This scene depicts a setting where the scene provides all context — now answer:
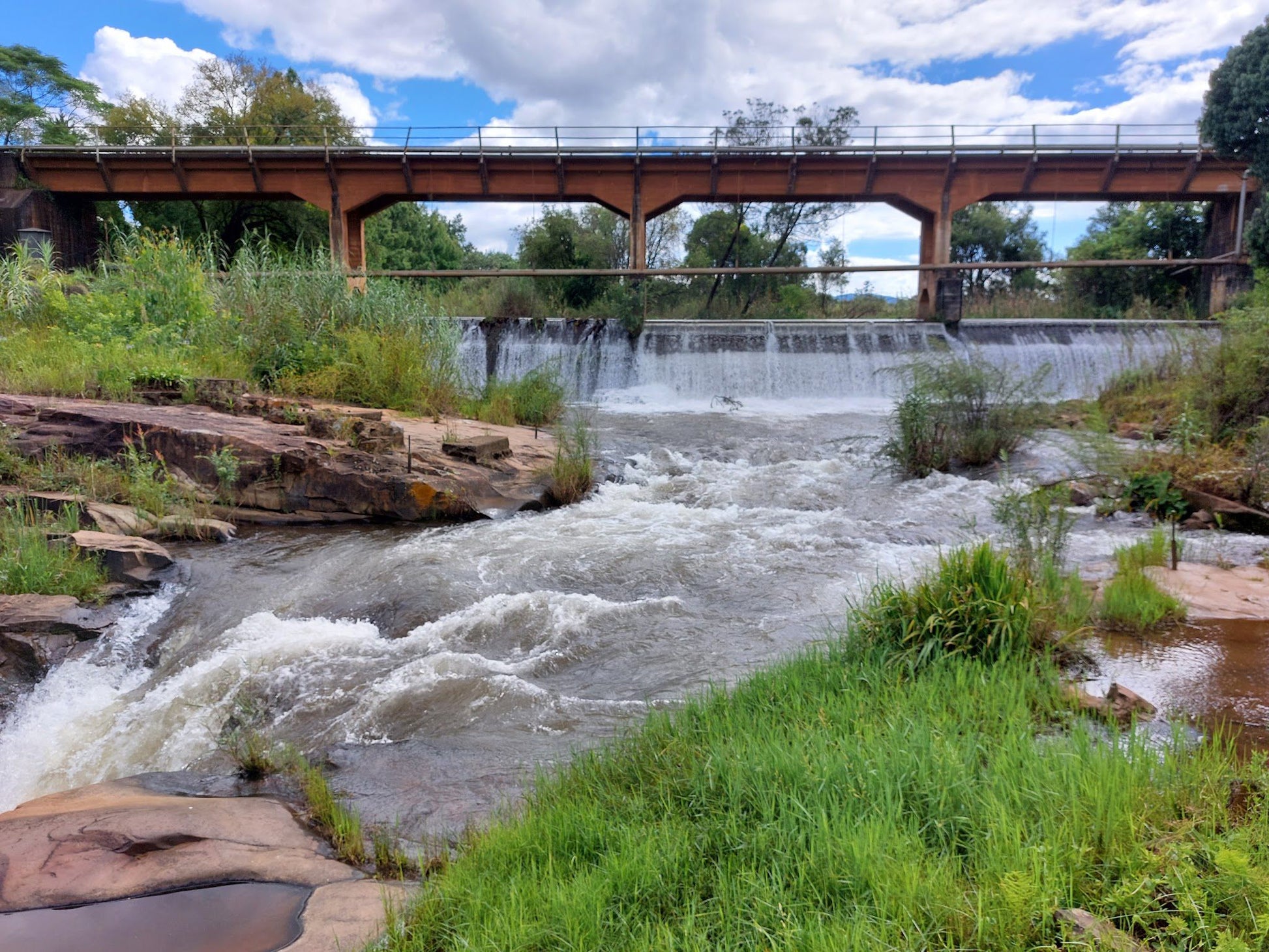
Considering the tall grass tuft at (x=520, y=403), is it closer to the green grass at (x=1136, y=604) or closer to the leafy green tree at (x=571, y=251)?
the green grass at (x=1136, y=604)

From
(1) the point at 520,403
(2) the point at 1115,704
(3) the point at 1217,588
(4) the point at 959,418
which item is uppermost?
(1) the point at 520,403

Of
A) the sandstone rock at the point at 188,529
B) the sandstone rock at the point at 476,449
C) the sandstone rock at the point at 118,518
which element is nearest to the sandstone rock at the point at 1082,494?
the sandstone rock at the point at 476,449

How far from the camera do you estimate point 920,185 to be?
2330 cm

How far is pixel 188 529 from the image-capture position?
733cm

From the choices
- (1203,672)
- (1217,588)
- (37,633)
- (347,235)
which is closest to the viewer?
(1203,672)

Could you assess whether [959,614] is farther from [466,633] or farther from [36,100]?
[36,100]

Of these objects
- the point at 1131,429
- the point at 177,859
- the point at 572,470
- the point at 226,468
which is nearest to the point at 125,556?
the point at 226,468

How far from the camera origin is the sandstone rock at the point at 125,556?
6012mm

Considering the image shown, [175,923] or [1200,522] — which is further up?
[1200,522]

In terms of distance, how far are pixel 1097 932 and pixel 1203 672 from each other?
263 centimetres

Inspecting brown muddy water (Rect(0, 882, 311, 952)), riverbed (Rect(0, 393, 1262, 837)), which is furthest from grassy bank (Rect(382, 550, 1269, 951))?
riverbed (Rect(0, 393, 1262, 837))

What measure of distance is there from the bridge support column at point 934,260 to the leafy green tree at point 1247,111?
6261mm

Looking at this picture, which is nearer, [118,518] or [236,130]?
[118,518]

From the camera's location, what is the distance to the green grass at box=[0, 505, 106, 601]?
5414mm
